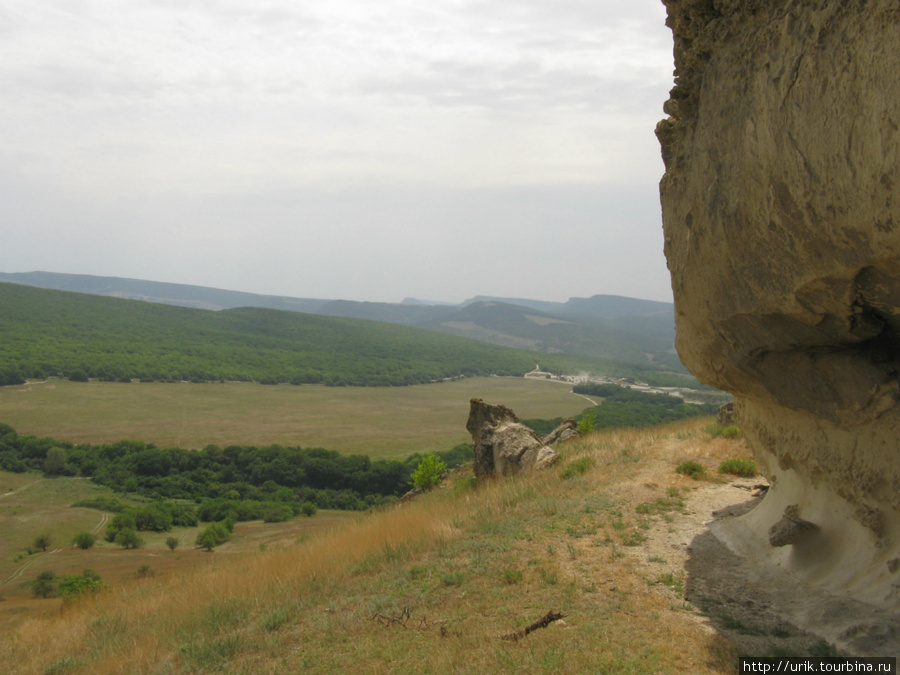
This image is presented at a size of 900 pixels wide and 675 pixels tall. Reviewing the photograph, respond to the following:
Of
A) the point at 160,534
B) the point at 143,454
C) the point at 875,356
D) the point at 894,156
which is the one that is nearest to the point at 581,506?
the point at 875,356

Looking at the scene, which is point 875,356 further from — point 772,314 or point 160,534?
point 160,534

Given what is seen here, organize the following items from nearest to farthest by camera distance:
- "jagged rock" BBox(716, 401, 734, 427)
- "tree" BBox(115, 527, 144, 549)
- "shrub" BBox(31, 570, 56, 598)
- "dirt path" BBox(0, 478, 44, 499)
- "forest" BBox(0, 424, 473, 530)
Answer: "jagged rock" BBox(716, 401, 734, 427)
"shrub" BBox(31, 570, 56, 598)
"tree" BBox(115, 527, 144, 549)
"dirt path" BBox(0, 478, 44, 499)
"forest" BBox(0, 424, 473, 530)

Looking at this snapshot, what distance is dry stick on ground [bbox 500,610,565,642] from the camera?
4.93m

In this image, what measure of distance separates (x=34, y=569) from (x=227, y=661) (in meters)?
23.0

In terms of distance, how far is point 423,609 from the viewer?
19.3 feet

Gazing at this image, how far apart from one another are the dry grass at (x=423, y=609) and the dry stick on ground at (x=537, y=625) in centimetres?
11

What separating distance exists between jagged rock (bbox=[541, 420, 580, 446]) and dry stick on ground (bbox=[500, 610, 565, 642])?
453 inches

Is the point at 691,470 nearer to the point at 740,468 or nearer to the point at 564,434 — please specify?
the point at 740,468

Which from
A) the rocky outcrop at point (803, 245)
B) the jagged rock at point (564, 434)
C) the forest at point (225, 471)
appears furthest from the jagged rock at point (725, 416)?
the forest at point (225, 471)

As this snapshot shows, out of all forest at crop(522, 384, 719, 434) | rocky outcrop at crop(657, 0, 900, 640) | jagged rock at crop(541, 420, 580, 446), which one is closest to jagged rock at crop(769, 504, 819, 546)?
rocky outcrop at crop(657, 0, 900, 640)

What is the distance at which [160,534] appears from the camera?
104 ft

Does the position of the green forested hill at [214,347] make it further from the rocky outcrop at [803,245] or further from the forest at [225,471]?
the rocky outcrop at [803,245]

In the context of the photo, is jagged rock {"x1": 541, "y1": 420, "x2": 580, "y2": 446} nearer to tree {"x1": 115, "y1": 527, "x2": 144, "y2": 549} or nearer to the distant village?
tree {"x1": 115, "y1": 527, "x2": 144, "y2": 549}

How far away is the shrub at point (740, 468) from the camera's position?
34.9ft
